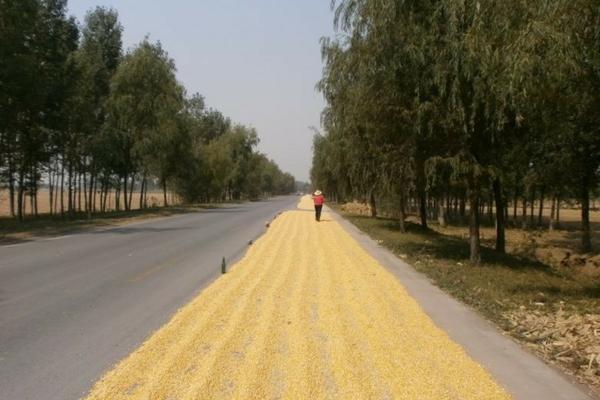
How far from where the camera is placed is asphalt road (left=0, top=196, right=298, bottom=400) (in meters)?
5.57

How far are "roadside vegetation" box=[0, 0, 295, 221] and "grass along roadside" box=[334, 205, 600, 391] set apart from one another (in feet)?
77.0

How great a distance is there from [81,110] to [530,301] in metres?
37.4

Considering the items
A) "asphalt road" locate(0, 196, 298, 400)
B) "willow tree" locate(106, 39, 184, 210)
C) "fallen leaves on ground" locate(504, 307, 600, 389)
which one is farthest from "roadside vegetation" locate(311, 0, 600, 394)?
"willow tree" locate(106, 39, 184, 210)

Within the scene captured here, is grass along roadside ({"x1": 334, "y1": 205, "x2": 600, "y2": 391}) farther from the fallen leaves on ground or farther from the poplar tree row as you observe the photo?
the poplar tree row

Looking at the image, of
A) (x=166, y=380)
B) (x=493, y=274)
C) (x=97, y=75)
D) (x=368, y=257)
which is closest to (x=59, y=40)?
(x=97, y=75)

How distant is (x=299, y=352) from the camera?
20.2ft

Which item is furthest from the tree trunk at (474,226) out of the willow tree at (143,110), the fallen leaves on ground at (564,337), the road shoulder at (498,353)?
the willow tree at (143,110)

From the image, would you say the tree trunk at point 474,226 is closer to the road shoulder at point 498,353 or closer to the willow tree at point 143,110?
the road shoulder at point 498,353

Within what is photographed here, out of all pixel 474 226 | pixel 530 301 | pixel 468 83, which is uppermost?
pixel 468 83

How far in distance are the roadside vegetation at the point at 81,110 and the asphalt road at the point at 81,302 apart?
15.5m

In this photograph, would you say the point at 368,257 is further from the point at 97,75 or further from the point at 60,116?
the point at 97,75

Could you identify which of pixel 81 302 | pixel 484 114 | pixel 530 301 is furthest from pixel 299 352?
pixel 484 114

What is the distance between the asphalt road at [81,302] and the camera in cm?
557

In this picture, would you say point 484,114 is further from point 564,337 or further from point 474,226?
point 564,337
